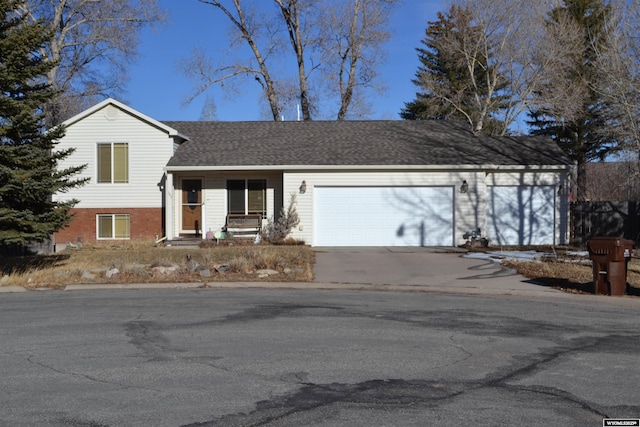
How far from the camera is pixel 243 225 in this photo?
24.2 meters

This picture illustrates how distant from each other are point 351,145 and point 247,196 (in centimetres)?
466

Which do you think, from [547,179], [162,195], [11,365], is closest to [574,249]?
[547,179]

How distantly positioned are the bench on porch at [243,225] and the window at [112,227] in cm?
409

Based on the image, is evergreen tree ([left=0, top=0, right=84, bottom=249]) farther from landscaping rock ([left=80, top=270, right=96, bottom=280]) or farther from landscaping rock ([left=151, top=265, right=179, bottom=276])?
landscaping rock ([left=151, top=265, right=179, bottom=276])

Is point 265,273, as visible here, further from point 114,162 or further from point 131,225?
point 114,162

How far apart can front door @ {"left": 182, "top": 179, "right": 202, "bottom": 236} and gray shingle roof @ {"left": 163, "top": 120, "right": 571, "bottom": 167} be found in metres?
1.18

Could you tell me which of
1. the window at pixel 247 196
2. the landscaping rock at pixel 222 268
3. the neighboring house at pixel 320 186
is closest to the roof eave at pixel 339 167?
the neighboring house at pixel 320 186

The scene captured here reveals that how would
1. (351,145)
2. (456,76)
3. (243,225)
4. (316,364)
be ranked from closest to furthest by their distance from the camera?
(316,364) → (243,225) → (351,145) → (456,76)

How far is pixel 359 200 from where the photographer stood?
23766 mm

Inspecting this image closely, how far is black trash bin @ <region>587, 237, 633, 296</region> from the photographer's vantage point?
13.4 metres

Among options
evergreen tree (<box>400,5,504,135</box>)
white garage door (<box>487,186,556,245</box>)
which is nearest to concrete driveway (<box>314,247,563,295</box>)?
white garage door (<box>487,186,556,245</box>)

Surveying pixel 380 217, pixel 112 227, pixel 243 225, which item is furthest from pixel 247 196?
pixel 112 227

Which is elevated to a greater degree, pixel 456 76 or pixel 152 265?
pixel 456 76

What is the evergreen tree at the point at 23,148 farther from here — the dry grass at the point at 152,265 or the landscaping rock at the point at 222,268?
the landscaping rock at the point at 222,268
